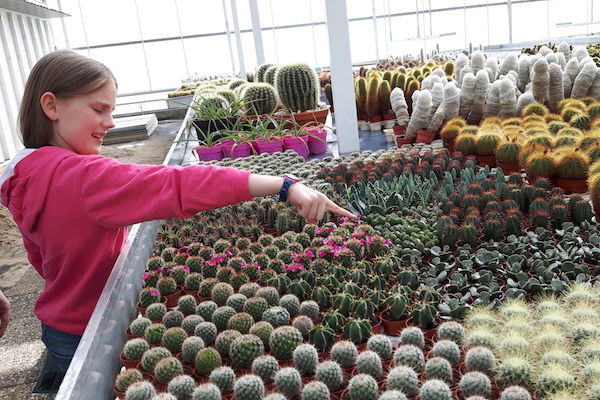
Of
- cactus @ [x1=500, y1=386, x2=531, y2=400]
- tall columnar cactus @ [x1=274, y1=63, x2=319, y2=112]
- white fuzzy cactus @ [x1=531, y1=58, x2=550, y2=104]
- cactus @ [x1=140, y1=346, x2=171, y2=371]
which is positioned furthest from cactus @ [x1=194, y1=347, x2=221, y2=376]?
tall columnar cactus @ [x1=274, y1=63, x2=319, y2=112]

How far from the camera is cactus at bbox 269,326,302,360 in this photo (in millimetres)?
1753

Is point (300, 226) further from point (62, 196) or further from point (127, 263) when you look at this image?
point (62, 196)

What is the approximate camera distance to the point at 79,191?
164cm

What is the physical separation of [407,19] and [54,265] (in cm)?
2133

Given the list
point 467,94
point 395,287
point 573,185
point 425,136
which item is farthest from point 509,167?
point 395,287

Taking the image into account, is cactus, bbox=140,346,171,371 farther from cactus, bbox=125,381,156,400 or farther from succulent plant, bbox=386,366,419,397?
succulent plant, bbox=386,366,419,397

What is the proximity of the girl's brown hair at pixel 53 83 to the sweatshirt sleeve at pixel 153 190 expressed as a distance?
0.29 m

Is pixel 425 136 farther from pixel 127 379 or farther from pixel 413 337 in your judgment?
pixel 127 379

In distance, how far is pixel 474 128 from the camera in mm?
3918

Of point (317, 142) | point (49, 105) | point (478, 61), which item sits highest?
point (49, 105)

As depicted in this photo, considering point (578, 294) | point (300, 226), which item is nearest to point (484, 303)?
point (578, 294)

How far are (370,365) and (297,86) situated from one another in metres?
4.39

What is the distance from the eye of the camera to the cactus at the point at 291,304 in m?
2.04

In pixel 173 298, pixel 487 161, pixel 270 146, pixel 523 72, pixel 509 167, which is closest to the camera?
pixel 173 298
